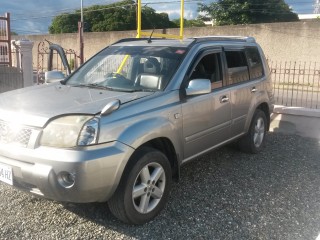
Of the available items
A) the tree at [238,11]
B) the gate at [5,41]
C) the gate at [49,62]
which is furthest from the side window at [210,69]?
the tree at [238,11]

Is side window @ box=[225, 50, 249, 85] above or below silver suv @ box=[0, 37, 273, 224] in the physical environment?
above

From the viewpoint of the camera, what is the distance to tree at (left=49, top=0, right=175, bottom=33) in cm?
4494

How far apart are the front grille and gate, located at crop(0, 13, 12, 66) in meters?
8.67

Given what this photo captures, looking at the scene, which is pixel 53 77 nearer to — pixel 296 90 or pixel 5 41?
pixel 5 41

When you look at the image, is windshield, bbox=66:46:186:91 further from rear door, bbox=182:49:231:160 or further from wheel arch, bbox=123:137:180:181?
wheel arch, bbox=123:137:180:181

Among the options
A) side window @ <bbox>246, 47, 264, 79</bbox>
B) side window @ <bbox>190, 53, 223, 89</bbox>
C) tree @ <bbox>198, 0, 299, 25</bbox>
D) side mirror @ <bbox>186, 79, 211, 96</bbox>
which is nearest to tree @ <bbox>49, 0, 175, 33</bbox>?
tree @ <bbox>198, 0, 299, 25</bbox>

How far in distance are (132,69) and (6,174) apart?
1762mm

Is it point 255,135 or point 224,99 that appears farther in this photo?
point 255,135

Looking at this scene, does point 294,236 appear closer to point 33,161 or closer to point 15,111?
point 33,161

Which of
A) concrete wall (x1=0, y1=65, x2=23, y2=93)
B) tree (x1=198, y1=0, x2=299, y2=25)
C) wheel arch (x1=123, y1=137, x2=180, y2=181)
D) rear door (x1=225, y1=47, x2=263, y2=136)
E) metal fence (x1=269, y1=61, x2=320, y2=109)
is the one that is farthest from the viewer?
tree (x1=198, y1=0, x2=299, y2=25)

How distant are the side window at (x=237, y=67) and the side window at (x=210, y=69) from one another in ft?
0.78

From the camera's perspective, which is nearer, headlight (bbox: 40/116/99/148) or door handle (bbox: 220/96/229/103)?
headlight (bbox: 40/116/99/148)

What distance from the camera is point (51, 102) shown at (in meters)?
3.47

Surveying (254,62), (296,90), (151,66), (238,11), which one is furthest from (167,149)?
(238,11)
